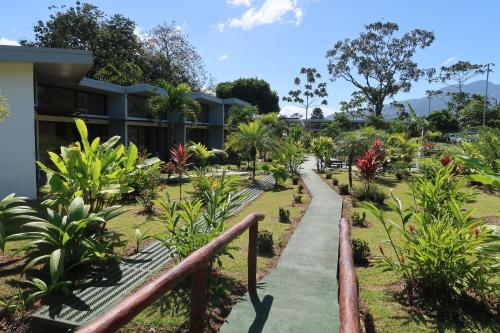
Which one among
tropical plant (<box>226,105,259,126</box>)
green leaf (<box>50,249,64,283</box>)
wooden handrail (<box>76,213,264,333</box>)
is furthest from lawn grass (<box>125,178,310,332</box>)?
tropical plant (<box>226,105,259,126</box>)

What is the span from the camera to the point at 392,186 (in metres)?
14.9

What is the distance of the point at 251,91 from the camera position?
44000mm

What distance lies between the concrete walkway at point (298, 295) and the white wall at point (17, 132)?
7.34m

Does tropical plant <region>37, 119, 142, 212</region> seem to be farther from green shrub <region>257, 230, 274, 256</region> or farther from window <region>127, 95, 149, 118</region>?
window <region>127, 95, 149, 118</region>

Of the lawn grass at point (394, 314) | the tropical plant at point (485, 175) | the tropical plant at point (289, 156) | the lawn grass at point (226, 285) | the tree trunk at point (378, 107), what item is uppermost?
the tree trunk at point (378, 107)

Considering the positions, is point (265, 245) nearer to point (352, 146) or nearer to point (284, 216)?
point (284, 216)

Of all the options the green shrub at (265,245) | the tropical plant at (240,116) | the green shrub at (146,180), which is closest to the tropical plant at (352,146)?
the green shrub at (146,180)

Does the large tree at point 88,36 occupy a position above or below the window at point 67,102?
above

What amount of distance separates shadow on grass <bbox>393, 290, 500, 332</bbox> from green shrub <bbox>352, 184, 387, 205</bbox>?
7.22 m

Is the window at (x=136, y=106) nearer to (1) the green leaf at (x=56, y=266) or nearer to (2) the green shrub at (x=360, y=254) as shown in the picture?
(1) the green leaf at (x=56, y=266)

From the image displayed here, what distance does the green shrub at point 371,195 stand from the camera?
37.3 feet

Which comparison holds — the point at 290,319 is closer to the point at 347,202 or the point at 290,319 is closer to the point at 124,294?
the point at 124,294

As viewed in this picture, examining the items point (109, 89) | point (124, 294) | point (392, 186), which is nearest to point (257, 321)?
point (124, 294)

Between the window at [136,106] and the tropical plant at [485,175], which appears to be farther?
the window at [136,106]
